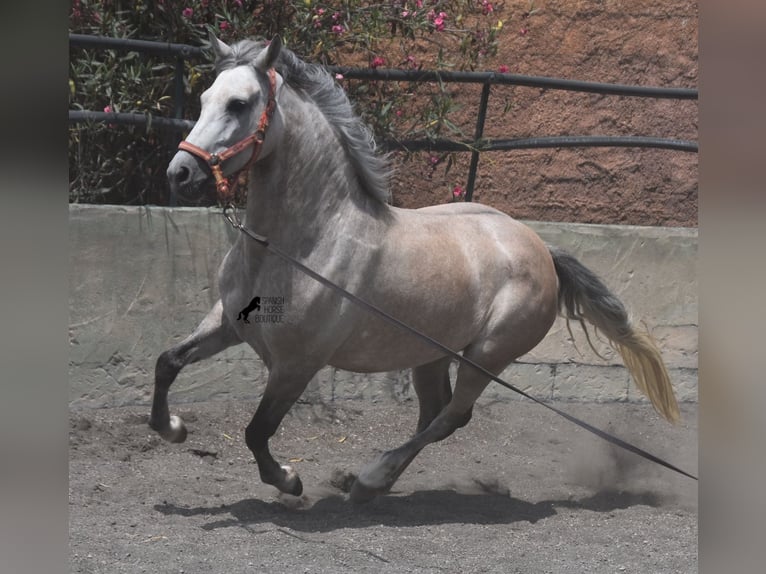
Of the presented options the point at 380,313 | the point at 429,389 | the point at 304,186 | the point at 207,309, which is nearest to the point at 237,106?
the point at 304,186

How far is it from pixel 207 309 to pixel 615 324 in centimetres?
181

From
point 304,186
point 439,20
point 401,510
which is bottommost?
point 401,510

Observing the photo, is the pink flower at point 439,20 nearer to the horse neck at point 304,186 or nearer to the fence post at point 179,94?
the horse neck at point 304,186

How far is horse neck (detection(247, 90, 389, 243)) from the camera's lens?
4680mm

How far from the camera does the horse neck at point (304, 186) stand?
4.68 m

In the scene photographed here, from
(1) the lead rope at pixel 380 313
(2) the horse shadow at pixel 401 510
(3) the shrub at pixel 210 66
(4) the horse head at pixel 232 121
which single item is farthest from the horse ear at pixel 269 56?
(2) the horse shadow at pixel 401 510

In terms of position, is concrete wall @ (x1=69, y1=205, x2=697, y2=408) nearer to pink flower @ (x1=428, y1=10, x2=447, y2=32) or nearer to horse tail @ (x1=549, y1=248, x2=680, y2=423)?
horse tail @ (x1=549, y1=248, x2=680, y2=423)

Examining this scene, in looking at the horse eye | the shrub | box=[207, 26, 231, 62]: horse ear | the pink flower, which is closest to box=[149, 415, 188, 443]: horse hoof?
the shrub

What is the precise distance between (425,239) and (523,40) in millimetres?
1031

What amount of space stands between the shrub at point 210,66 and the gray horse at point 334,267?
341mm

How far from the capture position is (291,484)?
15.9ft

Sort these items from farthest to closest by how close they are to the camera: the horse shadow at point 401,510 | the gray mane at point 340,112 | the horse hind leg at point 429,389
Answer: the horse hind leg at point 429,389, the horse shadow at point 401,510, the gray mane at point 340,112

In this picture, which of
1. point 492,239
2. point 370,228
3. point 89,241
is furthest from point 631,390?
point 89,241

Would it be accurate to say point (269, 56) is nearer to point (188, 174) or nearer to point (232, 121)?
point (232, 121)
